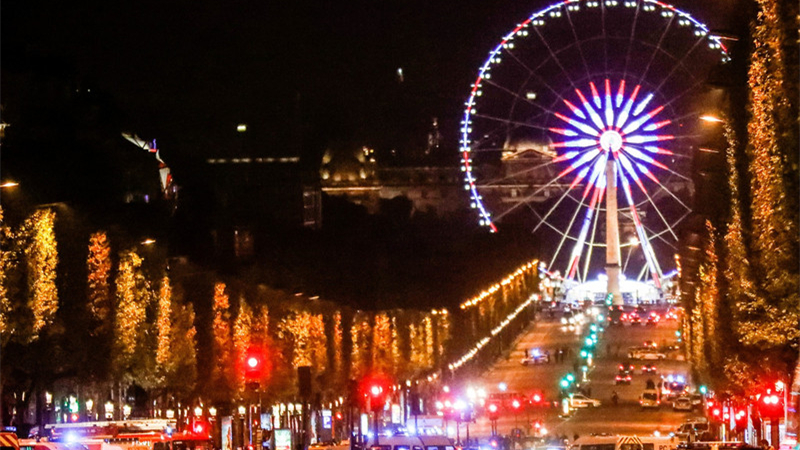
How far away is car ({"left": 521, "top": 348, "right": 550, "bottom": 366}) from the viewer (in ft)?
440

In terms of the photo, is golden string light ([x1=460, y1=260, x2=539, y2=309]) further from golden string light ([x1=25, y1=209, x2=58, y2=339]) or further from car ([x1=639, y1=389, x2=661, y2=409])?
golden string light ([x1=25, y1=209, x2=58, y2=339])

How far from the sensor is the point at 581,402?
10062 cm

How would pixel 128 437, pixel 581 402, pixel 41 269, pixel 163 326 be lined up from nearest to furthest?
1. pixel 128 437
2. pixel 41 269
3. pixel 163 326
4. pixel 581 402

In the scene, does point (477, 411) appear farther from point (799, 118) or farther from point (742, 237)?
point (799, 118)

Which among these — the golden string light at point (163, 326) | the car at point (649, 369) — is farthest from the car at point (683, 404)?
the golden string light at point (163, 326)

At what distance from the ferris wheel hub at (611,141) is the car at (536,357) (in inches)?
959

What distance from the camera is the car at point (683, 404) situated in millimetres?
93450

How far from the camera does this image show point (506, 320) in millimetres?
168000

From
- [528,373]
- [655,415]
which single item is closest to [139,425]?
[655,415]

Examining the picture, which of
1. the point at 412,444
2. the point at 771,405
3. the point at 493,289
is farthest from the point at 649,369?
the point at 412,444

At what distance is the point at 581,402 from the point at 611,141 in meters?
19.4

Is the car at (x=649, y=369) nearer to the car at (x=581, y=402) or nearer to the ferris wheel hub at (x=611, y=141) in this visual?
the ferris wheel hub at (x=611, y=141)

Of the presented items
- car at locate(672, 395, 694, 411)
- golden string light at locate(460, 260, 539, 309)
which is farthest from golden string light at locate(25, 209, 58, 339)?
golden string light at locate(460, 260, 539, 309)

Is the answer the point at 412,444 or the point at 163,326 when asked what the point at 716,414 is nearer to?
the point at 163,326
